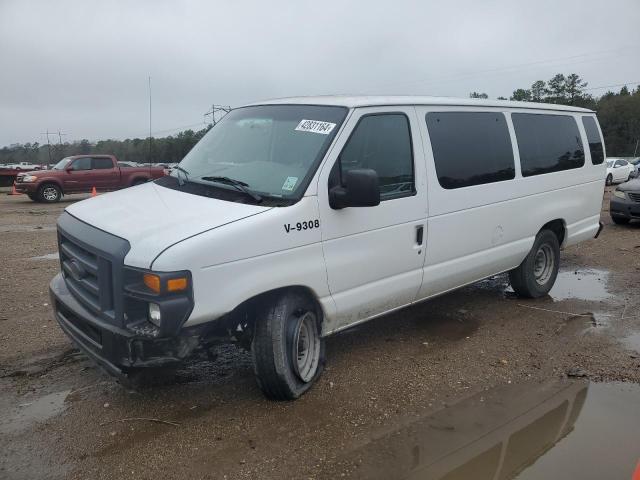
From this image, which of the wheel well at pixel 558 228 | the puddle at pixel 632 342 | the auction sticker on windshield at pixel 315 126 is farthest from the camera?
the wheel well at pixel 558 228

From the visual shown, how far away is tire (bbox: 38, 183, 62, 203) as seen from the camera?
19094 mm

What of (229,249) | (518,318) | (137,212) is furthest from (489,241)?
(137,212)

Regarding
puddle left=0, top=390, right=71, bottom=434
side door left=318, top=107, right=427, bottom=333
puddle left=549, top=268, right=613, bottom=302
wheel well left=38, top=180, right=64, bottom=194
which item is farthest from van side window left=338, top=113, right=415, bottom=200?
wheel well left=38, top=180, right=64, bottom=194

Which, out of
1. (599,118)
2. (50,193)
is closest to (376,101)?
(50,193)

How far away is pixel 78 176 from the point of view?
64.1 feet

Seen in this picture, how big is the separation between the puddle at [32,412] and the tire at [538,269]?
4.71 m

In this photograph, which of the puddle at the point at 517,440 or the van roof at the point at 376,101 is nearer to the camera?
the puddle at the point at 517,440

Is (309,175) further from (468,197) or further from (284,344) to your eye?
(468,197)

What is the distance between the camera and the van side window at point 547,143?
5703 mm

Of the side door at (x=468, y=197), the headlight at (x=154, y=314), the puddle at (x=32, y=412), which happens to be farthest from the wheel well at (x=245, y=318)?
the side door at (x=468, y=197)

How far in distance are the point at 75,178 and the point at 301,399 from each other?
18131 mm

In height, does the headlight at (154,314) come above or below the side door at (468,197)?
below

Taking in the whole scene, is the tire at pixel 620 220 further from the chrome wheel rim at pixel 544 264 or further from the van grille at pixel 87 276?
the van grille at pixel 87 276

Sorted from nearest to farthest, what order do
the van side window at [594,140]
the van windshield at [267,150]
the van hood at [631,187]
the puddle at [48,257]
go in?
the van windshield at [267,150]
the van side window at [594,140]
the puddle at [48,257]
the van hood at [631,187]
